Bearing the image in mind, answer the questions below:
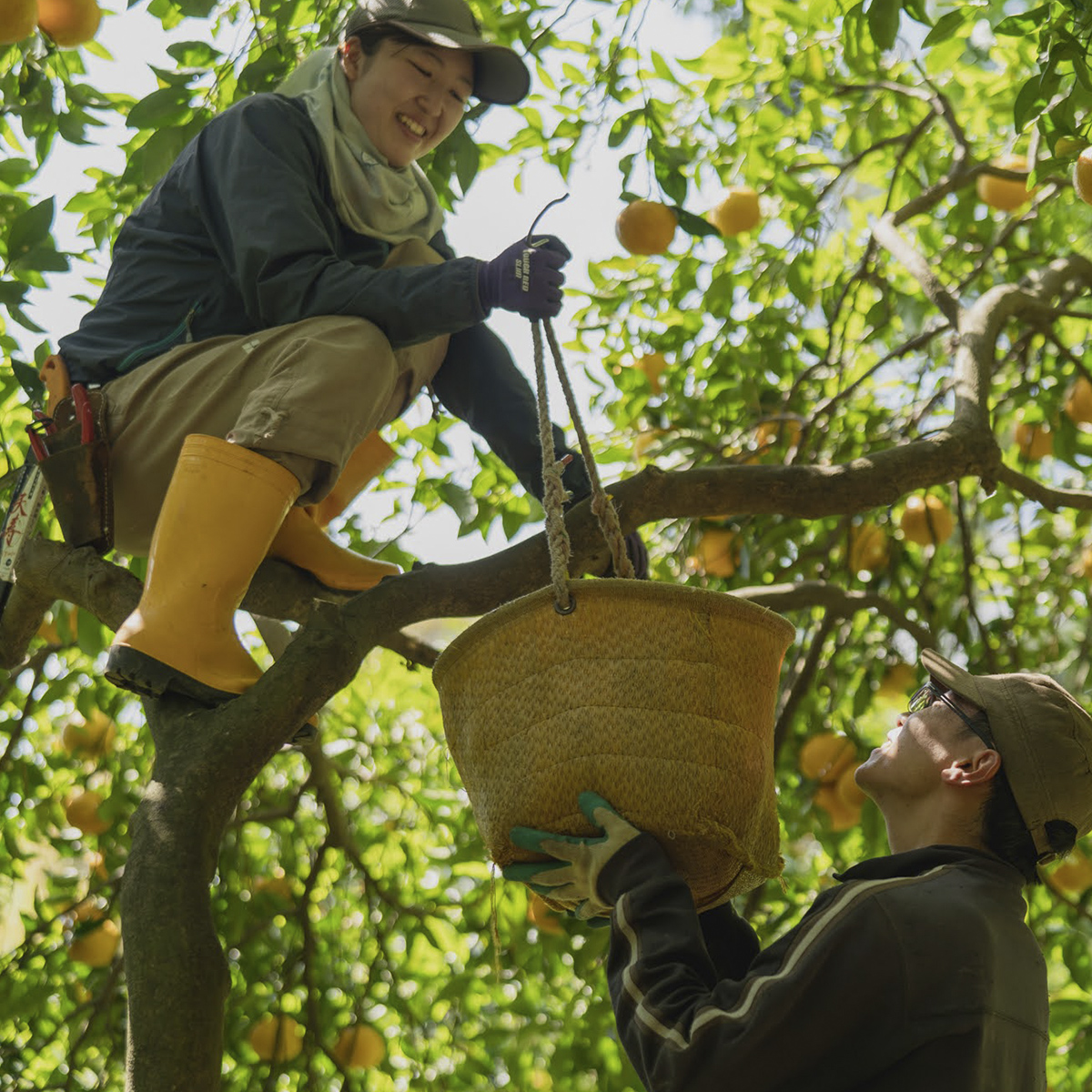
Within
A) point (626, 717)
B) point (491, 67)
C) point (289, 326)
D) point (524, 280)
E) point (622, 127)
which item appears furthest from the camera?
point (622, 127)

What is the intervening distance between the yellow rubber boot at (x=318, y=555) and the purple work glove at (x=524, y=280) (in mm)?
535

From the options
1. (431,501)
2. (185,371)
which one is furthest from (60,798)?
(185,371)

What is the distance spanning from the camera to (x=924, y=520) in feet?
11.0

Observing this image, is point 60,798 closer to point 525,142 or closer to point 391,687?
point 391,687

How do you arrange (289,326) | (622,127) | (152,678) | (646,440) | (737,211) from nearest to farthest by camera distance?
1. (152,678)
2. (289,326)
3. (622,127)
4. (737,211)
5. (646,440)

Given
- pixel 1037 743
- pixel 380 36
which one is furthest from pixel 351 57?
pixel 1037 743

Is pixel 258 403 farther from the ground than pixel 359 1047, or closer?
farther from the ground

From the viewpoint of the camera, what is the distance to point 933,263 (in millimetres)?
3996

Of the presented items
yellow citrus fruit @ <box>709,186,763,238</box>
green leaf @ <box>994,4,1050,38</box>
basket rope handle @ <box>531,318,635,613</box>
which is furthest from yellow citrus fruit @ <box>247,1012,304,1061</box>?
green leaf @ <box>994,4,1050,38</box>

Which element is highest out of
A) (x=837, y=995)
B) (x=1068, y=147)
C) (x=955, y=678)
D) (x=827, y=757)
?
(x=1068, y=147)

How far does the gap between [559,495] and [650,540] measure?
191 centimetres

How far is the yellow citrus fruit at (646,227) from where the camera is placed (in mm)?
2875

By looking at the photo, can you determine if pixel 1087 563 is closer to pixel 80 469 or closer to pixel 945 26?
pixel 945 26

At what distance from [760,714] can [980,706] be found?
253 millimetres
